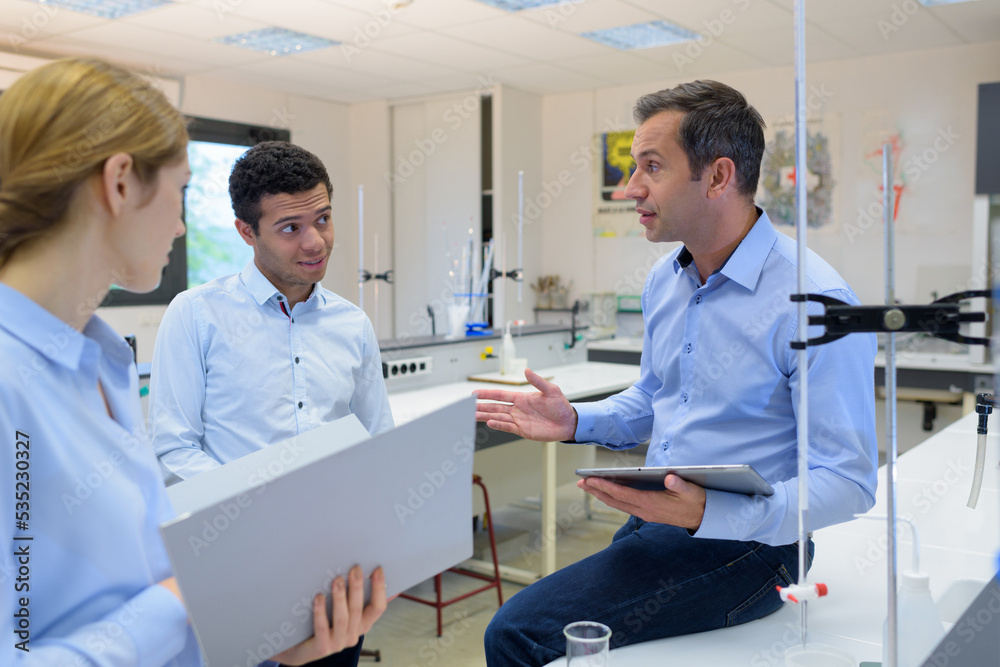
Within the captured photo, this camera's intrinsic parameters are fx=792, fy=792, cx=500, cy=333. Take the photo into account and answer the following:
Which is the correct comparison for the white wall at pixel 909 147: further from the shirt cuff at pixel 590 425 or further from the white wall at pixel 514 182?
the shirt cuff at pixel 590 425

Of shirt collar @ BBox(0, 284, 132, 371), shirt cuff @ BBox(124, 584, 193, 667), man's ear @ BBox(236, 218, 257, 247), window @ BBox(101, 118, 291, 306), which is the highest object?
window @ BBox(101, 118, 291, 306)

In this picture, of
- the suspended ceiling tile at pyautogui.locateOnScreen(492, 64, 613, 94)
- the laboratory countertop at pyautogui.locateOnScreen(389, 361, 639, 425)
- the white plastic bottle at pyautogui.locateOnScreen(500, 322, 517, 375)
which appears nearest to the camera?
the laboratory countertop at pyautogui.locateOnScreen(389, 361, 639, 425)

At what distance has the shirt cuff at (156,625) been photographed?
32.6 inches

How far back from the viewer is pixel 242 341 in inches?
70.7

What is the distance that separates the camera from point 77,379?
86 cm

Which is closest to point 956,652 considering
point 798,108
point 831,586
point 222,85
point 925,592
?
point 925,592

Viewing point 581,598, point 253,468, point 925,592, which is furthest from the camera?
point 581,598

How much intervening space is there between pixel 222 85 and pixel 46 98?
5.77m

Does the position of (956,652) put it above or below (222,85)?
below

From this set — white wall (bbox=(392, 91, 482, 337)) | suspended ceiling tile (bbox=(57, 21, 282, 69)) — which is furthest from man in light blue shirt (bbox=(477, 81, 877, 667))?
white wall (bbox=(392, 91, 482, 337))

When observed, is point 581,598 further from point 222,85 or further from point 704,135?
point 222,85

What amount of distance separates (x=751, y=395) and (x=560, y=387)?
1734 mm

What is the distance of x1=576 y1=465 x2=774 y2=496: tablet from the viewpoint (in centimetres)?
110

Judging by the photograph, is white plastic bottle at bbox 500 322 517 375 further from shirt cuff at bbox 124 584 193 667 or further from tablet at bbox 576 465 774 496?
shirt cuff at bbox 124 584 193 667
